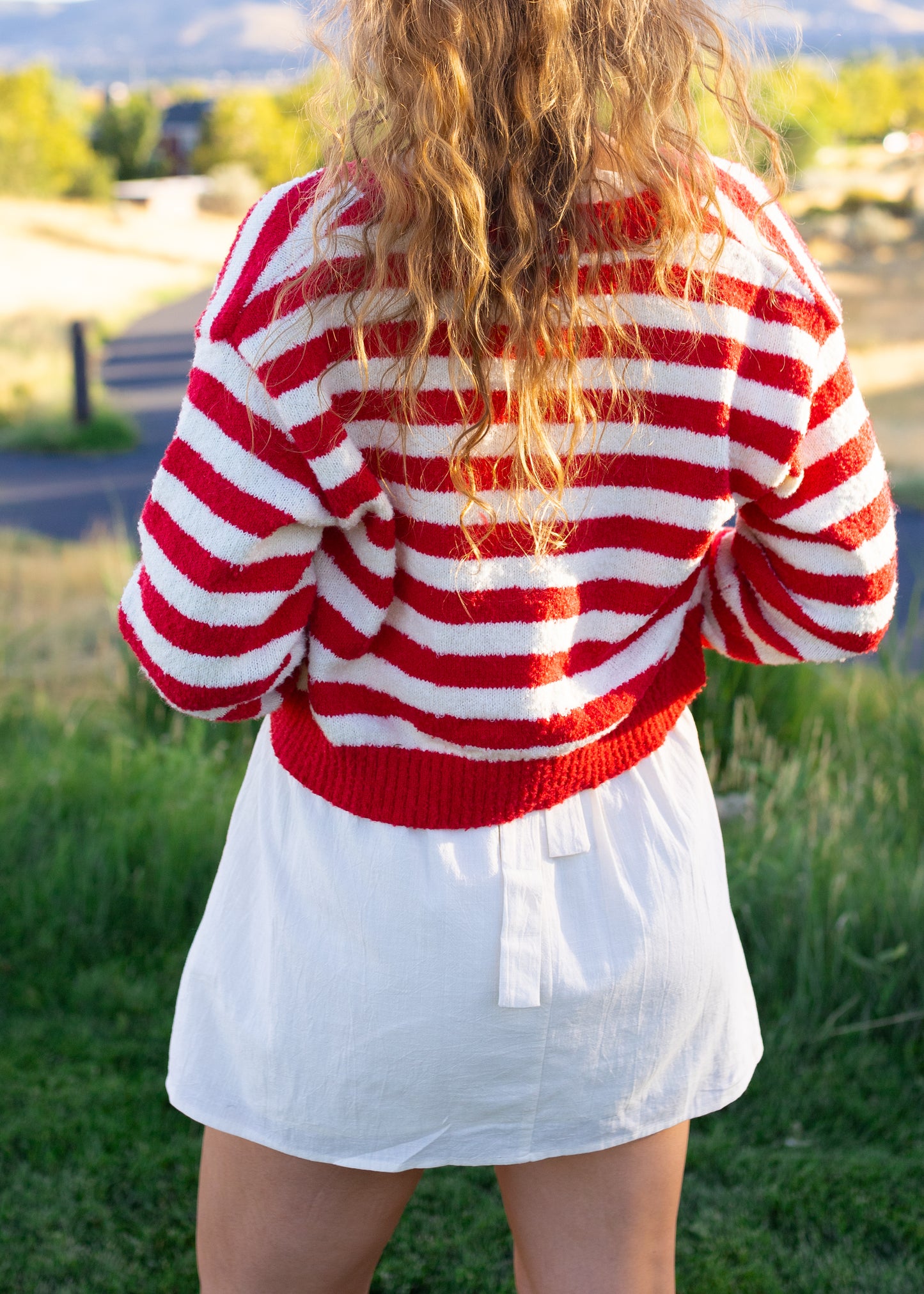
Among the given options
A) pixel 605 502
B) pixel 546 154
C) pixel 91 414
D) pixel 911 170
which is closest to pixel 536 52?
pixel 546 154

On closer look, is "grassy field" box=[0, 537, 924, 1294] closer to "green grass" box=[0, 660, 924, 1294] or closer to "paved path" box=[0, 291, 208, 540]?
"green grass" box=[0, 660, 924, 1294]

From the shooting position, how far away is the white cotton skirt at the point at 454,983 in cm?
106

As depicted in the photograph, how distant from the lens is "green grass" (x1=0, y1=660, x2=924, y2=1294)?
209cm

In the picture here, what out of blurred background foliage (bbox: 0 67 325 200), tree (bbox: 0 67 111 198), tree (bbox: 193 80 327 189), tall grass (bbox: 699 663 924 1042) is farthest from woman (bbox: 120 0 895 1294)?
tree (bbox: 193 80 327 189)

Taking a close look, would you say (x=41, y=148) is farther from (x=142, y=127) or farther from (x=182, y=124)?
(x=182, y=124)

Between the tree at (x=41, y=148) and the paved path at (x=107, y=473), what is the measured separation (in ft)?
97.9

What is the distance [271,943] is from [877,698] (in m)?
2.92

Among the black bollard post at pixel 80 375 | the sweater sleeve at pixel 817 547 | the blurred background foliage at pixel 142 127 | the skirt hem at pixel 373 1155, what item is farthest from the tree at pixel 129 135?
the skirt hem at pixel 373 1155

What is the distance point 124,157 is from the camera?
56.5 metres

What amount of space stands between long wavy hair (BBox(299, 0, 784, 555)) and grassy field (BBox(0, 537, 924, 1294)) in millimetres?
1641

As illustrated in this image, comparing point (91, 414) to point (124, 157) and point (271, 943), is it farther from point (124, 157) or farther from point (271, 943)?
point (124, 157)

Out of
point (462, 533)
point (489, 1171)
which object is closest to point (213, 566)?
point (462, 533)

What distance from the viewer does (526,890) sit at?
106cm

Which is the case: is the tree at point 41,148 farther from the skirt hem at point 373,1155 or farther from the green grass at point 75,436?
the skirt hem at point 373,1155
